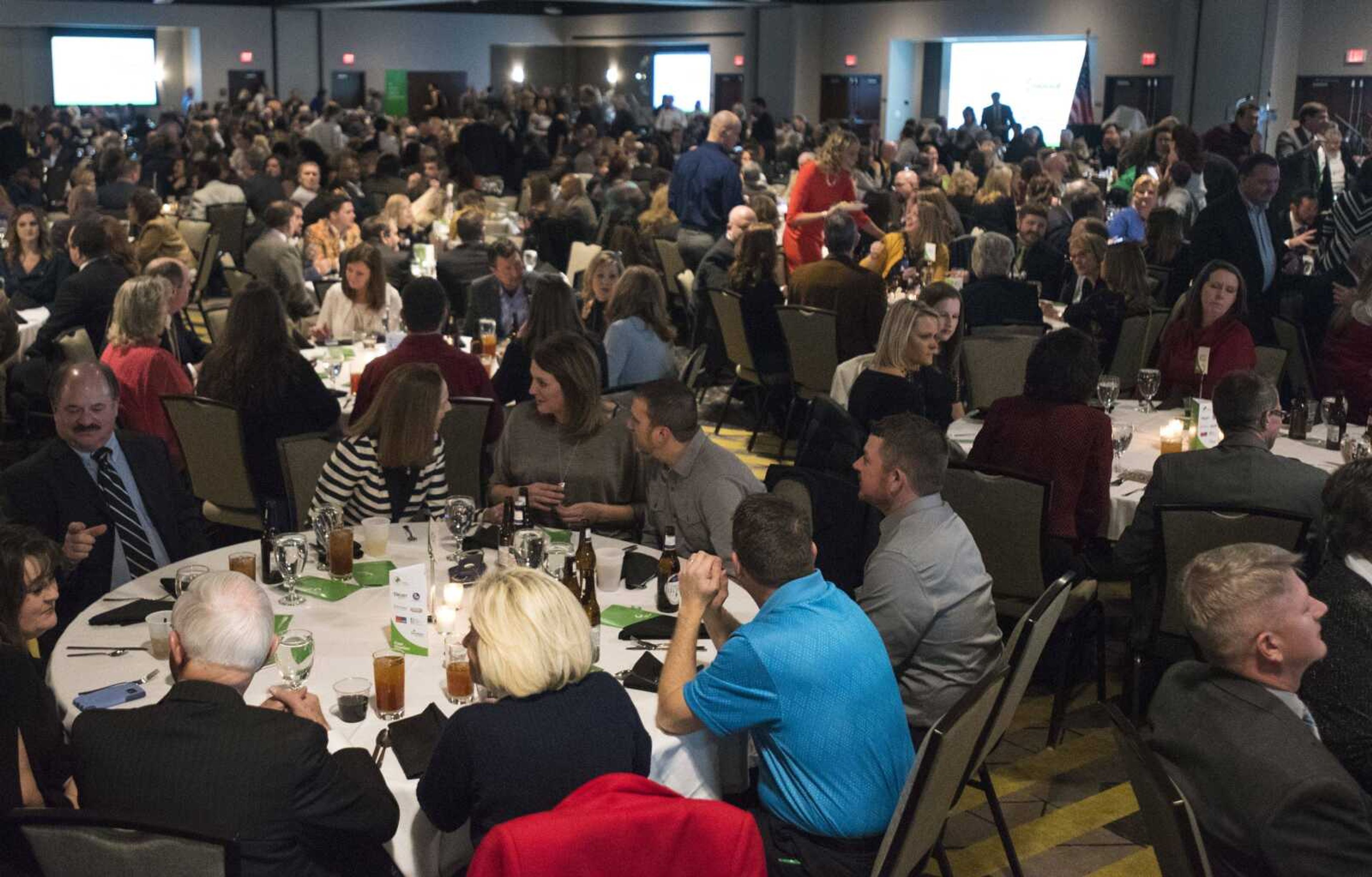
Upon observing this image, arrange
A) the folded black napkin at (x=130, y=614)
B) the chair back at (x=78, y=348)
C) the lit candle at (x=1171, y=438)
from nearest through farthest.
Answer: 1. the folded black napkin at (x=130, y=614)
2. the lit candle at (x=1171, y=438)
3. the chair back at (x=78, y=348)

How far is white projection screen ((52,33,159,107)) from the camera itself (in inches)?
1055

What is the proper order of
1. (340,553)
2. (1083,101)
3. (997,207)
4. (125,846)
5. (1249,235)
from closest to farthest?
(125,846) < (340,553) < (1249,235) < (997,207) < (1083,101)

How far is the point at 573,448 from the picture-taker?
4598 millimetres

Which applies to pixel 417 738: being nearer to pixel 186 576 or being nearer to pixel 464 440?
pixel 186 576

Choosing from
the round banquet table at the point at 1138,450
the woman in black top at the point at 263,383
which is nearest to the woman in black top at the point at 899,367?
the round banquet table at the point at 1138,450

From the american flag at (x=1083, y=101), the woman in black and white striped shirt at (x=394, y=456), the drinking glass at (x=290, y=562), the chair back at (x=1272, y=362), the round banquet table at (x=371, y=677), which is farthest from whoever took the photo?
the american flag at (x=1083, y=101)

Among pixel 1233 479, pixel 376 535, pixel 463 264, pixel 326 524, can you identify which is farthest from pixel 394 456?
pixel 463 264

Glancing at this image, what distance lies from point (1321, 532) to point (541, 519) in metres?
2.35

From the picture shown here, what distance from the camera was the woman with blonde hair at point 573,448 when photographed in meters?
4.50

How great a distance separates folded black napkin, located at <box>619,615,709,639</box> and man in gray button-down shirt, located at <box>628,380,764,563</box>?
62 cm

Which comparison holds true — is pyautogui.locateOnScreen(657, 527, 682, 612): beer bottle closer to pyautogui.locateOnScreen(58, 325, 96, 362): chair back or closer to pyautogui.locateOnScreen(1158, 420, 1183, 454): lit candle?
pyautogui.locateOnScreen(1158, 420, 1183, 454): lit candle

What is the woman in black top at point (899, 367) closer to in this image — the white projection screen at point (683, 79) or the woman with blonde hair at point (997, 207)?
the woman with blonde hair at point (997, 207)

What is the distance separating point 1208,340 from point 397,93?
26.3 meters

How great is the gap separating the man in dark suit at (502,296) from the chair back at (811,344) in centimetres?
133
